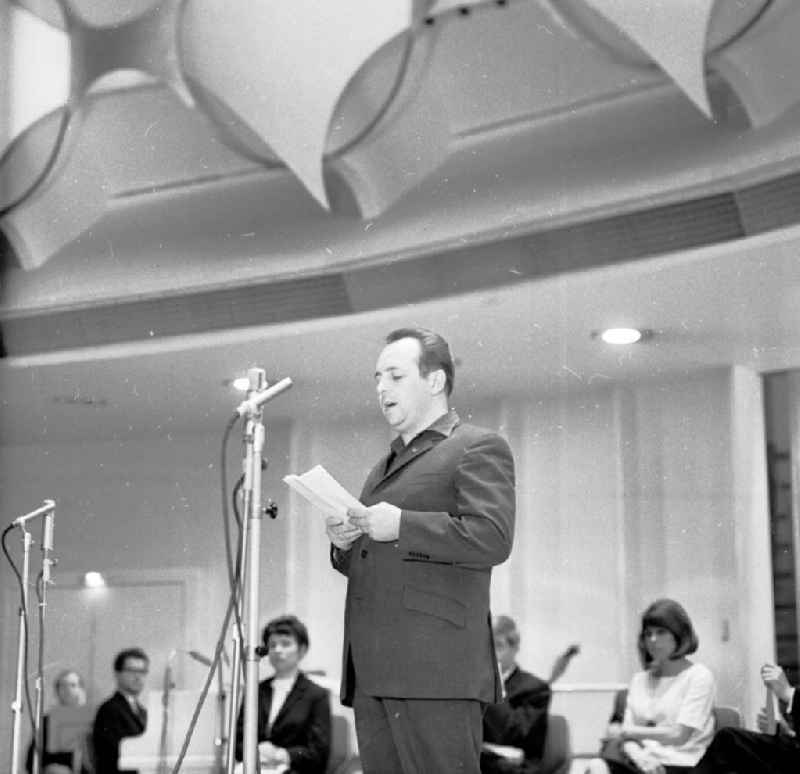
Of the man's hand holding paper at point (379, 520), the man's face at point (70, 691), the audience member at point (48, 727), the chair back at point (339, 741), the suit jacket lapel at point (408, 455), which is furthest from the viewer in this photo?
the man's face at point (70, 691)

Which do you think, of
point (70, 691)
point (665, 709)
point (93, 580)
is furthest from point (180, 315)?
point (665, 709)

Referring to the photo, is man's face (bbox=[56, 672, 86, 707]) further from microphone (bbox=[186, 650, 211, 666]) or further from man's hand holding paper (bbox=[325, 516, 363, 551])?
man's hand holding paper (bbox=[325, 516, 363, 551])

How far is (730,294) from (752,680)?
1619mm

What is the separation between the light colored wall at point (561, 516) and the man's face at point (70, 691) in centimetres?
30

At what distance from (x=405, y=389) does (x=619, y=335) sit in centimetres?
252

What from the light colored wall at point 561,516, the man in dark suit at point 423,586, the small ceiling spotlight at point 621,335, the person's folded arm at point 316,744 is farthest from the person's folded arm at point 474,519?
the small ceiling spotlight at point 621,335

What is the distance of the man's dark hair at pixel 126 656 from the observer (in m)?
5.33

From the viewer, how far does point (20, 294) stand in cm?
545

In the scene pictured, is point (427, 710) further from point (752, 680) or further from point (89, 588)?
point (752, 680)

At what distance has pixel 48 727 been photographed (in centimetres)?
516

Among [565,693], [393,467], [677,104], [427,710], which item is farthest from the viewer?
[565,693]

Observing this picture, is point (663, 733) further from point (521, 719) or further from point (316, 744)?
point (316, 744)

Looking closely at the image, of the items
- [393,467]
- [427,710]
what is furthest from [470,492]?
[427,710]

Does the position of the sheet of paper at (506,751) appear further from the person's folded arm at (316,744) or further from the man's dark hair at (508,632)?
the person's folded arm at (316,744)
